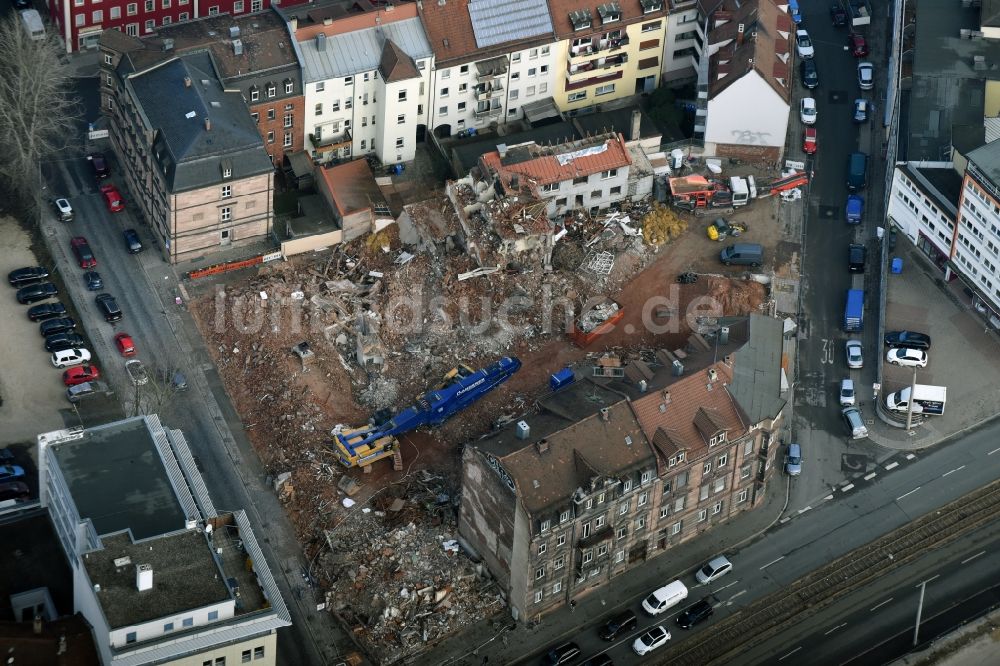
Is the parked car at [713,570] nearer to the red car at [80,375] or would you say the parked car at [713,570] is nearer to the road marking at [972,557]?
the road marking at [972,557]

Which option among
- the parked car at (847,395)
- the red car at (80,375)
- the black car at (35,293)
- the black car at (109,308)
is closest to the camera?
the red car at (80,375)

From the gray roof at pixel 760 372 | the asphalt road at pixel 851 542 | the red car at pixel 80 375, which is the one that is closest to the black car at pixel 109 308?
the red car at pixel 80 375

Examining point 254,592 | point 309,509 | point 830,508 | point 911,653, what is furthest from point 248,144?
point 911,653

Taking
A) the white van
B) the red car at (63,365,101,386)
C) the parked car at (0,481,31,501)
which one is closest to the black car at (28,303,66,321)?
the red car at (63,365,101,386)

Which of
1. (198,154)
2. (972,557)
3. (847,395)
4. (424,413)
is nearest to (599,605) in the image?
(424,413)

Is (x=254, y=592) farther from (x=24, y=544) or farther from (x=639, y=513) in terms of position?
(x=639, y=513)

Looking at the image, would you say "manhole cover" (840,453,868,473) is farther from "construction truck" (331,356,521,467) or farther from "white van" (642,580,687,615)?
"construction truck" (331,356,521,467)

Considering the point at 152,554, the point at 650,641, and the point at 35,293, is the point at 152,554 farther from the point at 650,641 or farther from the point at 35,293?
the point at 35,293
